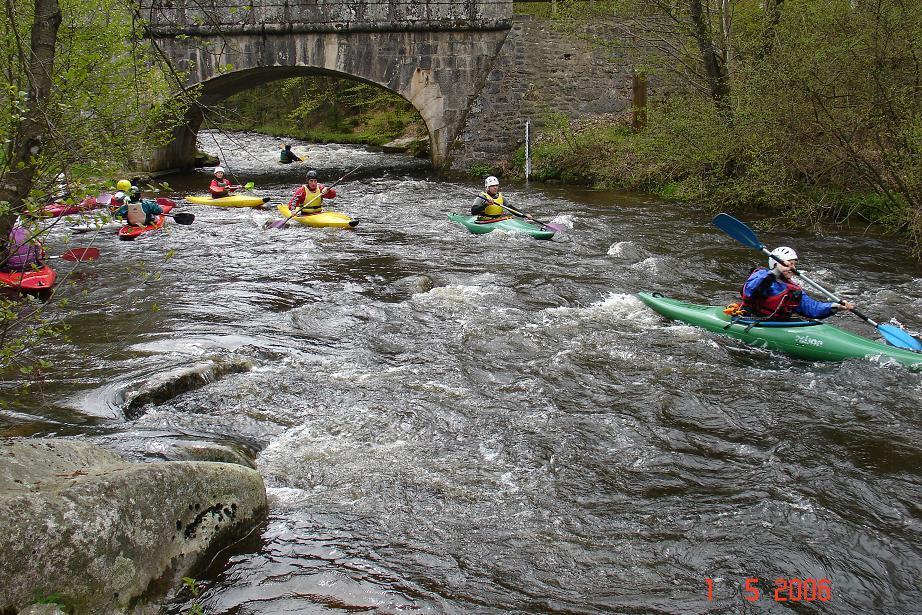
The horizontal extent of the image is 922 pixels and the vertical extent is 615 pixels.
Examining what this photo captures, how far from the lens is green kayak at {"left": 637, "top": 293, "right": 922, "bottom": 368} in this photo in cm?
606

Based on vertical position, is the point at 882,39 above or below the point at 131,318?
above

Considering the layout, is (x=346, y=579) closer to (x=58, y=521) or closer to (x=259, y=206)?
(x=58, y=521)

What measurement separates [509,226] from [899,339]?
639 centimetres

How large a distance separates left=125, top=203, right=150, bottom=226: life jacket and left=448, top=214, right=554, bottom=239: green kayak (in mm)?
5118

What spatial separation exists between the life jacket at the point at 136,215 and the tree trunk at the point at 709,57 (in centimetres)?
942

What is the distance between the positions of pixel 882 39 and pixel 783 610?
→ 846cm

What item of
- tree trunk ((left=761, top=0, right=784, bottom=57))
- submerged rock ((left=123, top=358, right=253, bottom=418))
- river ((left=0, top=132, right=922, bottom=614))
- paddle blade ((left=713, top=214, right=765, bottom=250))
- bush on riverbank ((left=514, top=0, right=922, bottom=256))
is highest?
tree trunk ((left=761, top=0, right=784, bottom=57))

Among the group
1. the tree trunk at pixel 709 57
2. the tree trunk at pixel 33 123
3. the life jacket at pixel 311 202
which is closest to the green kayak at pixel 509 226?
the life jacket at pixel 311 202

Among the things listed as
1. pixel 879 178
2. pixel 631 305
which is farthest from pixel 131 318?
pixel 879 178

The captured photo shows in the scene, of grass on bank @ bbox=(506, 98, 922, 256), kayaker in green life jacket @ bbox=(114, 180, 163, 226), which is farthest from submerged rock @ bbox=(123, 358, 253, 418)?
grass on bank @ bbox=(506, 98, 922, 256)

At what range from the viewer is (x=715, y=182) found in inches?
503

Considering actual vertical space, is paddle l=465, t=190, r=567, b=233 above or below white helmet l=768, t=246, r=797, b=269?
below

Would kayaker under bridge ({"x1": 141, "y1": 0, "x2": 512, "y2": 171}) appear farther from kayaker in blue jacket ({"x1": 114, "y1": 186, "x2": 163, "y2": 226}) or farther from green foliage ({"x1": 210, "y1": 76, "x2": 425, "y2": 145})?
green foliage ({"x1": 210, "y1": 76, "x2": 425, "y2": 145})

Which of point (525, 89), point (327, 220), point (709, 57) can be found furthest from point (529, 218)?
point (525, 89)
